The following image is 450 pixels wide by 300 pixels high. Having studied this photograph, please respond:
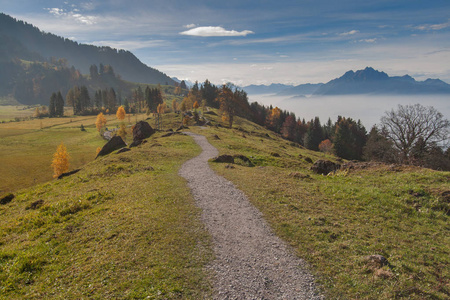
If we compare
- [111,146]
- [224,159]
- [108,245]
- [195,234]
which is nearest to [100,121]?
[111,146]

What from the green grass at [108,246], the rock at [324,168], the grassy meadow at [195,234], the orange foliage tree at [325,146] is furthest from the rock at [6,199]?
the orange foliage tree at [325,146]

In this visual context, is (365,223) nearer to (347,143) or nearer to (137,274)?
(137,274)

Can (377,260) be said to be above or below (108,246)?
above

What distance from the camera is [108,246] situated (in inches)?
505

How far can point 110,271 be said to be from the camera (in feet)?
35.4

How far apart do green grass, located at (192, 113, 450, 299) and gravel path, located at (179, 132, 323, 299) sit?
835 millimetres

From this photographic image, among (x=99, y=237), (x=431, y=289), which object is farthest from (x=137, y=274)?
(x=431, y=289)

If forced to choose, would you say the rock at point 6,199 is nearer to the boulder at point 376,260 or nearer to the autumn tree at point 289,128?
the boulder at point 376,260

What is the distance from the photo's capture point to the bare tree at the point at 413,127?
45.8m

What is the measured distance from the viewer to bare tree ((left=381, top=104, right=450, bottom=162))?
150ft

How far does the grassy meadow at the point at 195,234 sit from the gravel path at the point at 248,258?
26.4 inches

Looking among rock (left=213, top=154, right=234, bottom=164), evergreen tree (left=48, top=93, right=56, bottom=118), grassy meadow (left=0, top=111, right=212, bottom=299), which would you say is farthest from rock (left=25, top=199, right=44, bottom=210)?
evergreen tree (left=48, top=93, right=56, bottom=118)

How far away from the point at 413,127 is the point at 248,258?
52685 mm

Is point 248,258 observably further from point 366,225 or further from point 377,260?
point 366,225
